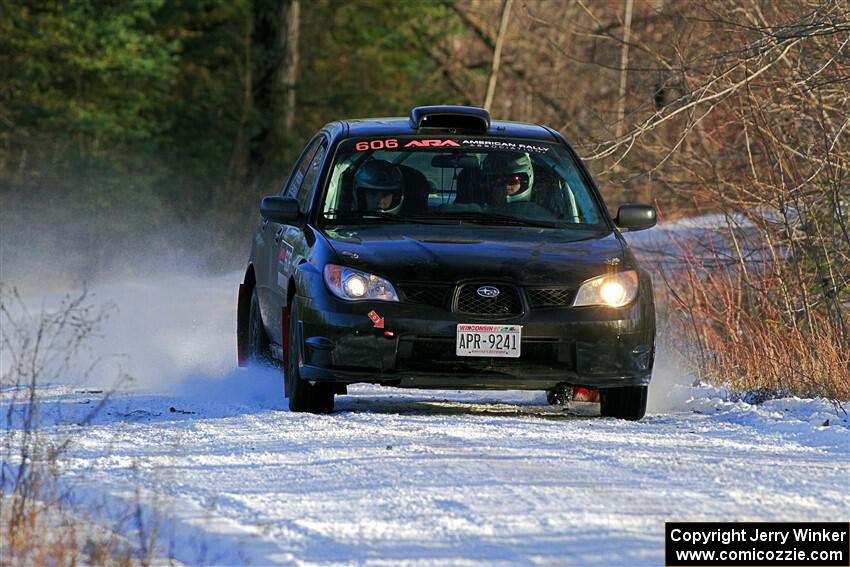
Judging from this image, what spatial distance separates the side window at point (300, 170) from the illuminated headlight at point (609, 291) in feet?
Result: 8.77

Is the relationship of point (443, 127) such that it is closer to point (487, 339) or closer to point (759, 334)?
point (487, 339)

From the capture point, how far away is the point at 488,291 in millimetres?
9414


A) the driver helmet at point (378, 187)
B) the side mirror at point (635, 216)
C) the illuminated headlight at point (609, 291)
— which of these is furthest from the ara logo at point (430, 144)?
the illuminated headlight at point (609, 291)

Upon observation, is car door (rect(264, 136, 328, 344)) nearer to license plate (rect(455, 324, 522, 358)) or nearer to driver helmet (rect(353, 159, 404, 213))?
driver helmet (rect(353, 159, 404, 213))

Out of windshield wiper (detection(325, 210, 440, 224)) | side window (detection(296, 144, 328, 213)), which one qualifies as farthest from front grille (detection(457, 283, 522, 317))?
side window (detection(296, 144, 328, 213))

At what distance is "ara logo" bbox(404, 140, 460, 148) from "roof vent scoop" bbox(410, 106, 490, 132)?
17cm

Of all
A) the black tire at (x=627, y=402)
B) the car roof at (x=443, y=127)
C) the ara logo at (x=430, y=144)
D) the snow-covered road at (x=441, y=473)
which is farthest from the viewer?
the car roof at (x=443, y=127)

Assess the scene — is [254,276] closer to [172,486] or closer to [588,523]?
[172,486]

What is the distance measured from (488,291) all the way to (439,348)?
1.28ft

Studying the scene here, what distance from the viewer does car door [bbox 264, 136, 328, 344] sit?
10391 mm

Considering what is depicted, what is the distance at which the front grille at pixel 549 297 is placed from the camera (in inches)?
372

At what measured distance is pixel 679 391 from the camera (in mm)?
11805

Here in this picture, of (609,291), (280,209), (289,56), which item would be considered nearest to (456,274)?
(609,291)

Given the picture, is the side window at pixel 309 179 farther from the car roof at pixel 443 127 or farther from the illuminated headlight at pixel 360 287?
the illuminated headlight at pixel 360 287
